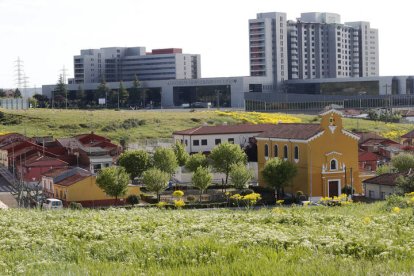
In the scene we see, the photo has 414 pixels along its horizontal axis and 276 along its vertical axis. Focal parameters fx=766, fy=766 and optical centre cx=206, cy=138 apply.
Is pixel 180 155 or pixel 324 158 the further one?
pixel 180 155

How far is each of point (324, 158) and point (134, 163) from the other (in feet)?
32.1

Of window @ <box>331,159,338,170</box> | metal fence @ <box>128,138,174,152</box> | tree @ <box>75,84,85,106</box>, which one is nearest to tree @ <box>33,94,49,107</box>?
tree @ <box>75,84,85,106</box>

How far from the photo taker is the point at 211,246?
10148 mm

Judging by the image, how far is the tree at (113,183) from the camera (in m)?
32.2

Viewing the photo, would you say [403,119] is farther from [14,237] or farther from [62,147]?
[14,237]

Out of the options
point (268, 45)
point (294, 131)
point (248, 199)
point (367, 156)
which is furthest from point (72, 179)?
point (268, 45)

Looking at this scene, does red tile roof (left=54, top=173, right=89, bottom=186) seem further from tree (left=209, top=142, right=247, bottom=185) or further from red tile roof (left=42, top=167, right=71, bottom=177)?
tree (left=209, top=142, right=247, bottom=185)

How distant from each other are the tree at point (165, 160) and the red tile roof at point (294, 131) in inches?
193

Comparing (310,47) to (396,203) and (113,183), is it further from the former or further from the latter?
(396,203)

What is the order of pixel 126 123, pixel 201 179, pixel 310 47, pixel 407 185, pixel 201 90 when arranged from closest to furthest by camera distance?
pixel 407 185
pixel 201 179
pixel 126 123
pixel 201 90
pixel 310 47

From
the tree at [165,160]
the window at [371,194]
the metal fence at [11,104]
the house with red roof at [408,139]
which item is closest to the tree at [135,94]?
the metal fence at [11,104]

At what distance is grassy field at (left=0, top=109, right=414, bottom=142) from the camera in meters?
66.9

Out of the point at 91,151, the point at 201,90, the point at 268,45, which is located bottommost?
the point at 91,151

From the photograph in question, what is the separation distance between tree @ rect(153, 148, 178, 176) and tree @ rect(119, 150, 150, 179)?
572 mm
